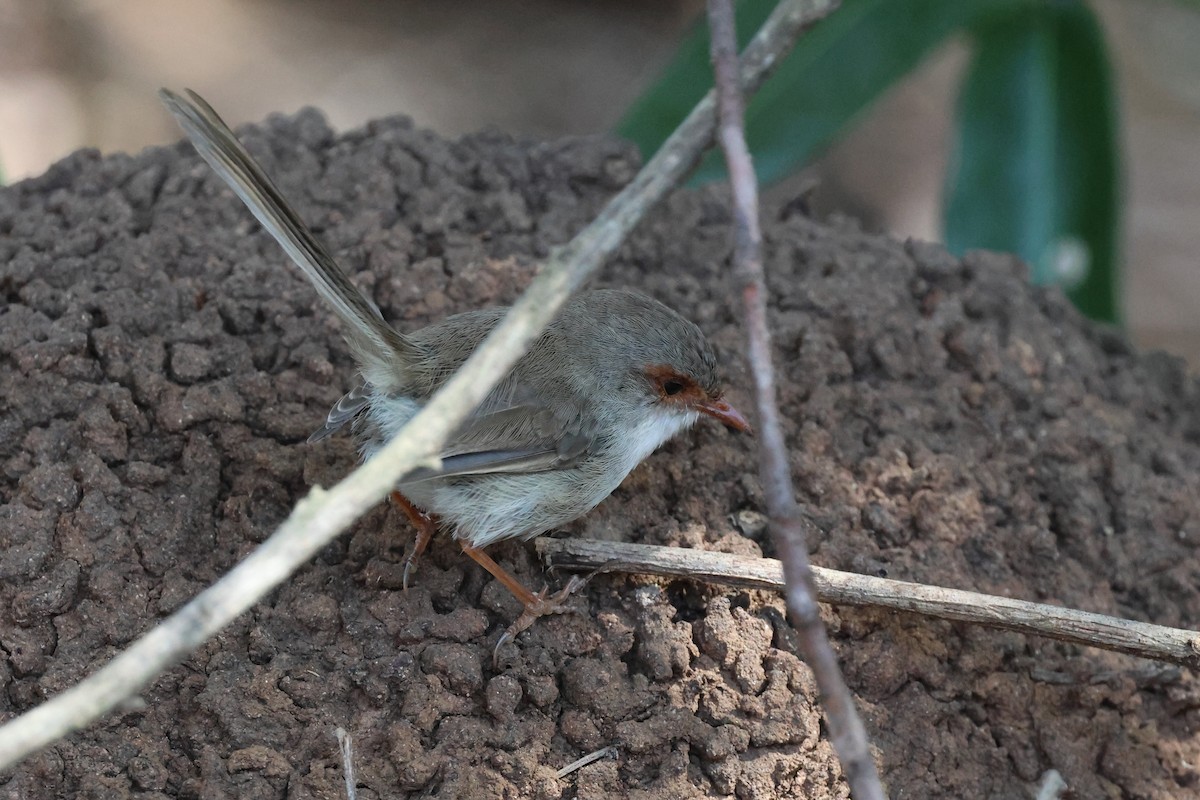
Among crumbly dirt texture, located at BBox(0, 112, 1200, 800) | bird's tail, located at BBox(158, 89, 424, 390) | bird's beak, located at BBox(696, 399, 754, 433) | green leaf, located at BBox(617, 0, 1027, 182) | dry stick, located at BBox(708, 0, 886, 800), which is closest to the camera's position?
dry stick, located at BBox(708, 0, 886, 800)

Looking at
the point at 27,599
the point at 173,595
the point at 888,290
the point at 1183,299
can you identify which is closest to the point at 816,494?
the point at 888,290

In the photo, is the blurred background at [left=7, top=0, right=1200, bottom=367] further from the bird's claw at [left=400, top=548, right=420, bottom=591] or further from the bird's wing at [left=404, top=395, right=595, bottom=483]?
the bird's claw at [left=400, top=548, right=420, bottom=591]

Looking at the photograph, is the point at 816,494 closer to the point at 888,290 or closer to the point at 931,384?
the point at 931,384

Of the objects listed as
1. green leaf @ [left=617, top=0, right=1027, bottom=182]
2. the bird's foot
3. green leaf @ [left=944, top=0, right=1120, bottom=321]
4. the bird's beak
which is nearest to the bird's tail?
the bird's foot

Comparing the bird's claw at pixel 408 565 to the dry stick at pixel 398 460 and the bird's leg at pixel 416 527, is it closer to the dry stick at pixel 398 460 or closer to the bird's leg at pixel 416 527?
the bird's leg at pixel 416 527

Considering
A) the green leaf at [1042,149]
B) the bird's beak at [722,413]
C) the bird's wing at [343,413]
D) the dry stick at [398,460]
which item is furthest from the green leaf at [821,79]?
the dry stick at [398,460]

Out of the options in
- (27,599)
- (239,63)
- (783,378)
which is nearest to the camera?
(27,599)

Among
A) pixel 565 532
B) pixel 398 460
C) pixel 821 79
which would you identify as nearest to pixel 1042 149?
pixel 821 79
